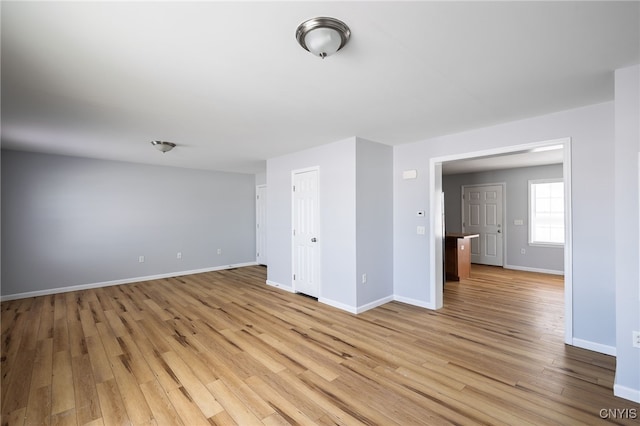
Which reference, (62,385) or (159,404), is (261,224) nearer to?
(62,385)

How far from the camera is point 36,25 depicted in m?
1.57

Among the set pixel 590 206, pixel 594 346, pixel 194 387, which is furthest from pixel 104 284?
pixel 590 206

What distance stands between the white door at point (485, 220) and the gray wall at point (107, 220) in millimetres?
6080

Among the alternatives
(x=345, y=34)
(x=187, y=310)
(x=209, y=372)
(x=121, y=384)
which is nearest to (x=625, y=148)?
(x=345, y=34)

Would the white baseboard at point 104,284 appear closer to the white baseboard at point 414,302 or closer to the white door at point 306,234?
the white door at point 306,234

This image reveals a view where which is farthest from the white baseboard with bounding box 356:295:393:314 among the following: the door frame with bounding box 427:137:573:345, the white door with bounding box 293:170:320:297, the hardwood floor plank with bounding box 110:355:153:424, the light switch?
the hardwood floor plank with bounding box 110:355:153:424

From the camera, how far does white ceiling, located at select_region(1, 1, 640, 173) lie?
1503 mm

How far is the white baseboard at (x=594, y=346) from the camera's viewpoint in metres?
2.70


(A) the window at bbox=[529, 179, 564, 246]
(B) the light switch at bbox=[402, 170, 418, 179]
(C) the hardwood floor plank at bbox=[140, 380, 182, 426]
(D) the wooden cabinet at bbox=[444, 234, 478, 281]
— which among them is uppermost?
(B) the light switch at bbox=[402, 170, 418, 179]

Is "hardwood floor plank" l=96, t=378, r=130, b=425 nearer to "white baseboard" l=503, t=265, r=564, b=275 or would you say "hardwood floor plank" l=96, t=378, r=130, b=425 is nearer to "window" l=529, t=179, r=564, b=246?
"white baseboard" l=503, t=265, r=564, b=275

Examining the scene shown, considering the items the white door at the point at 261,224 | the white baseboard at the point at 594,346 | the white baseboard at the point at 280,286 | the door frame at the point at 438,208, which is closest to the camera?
the white baseboard at the point at 594,346

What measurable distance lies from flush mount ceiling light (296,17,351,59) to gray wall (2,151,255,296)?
5.62 meters

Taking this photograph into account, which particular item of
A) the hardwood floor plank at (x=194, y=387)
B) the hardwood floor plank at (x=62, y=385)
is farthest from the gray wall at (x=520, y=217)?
the hardwood floor plank at (x=62, y=385)

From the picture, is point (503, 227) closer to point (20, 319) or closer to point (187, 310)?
point (187, 310)
